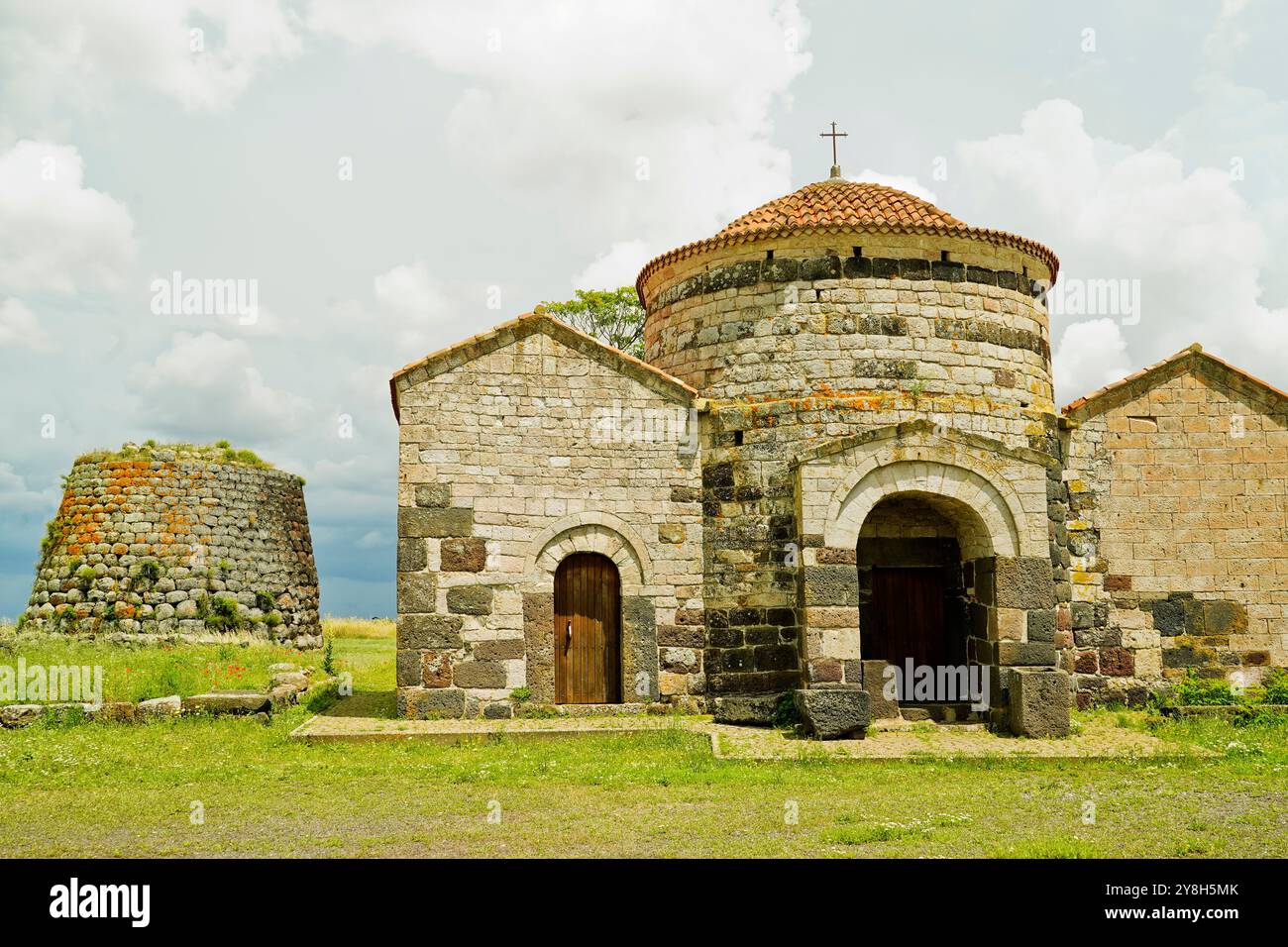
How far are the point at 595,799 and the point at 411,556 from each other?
4930 millimetres

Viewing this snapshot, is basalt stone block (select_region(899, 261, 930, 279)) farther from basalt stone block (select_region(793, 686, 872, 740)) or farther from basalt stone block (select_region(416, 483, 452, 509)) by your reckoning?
basalt stone block (select_region(416, 483, 452, 509))

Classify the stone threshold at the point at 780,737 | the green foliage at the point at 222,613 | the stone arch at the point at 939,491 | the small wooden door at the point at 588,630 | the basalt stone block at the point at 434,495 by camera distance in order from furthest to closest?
the green foliage at the point at 222,613 → the small wooden door at the point at 588,630 → the basalt stone block at the point at 434,495 → the stone arch at the point at 939,491 → the stone threshold at the point at 780,737

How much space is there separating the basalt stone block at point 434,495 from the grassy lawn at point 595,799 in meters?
3.12

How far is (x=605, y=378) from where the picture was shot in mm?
13312

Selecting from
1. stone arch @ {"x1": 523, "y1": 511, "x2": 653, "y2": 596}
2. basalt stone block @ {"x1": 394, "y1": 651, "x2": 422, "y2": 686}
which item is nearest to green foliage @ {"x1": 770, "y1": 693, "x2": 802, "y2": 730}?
stone arch @ {"x1": 523, "y1": 511, "x2": 653, "y2": 596}

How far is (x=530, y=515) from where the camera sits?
41.9 ft

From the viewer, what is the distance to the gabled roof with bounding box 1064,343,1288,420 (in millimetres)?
14016

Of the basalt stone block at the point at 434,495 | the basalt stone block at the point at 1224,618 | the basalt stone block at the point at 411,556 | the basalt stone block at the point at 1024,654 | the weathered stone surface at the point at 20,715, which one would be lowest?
the weathered stone surface at the point at 20,715

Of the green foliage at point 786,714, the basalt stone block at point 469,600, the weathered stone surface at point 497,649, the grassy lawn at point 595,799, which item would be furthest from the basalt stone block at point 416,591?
the green foliage at point 786,714

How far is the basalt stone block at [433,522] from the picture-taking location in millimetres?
12477

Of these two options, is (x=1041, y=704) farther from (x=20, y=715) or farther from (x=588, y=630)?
(x=20, y=715)

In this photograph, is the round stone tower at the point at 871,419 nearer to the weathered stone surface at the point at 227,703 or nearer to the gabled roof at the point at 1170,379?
the gabled roof at the point at 1170,379

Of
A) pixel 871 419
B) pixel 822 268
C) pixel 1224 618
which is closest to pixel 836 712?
pixel 871 419
